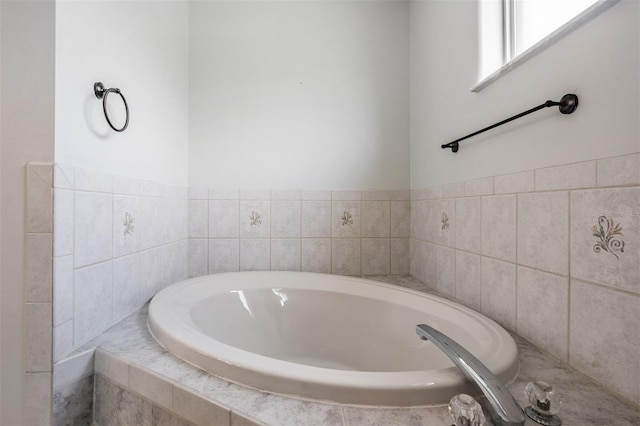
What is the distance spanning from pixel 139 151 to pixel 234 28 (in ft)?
3.22

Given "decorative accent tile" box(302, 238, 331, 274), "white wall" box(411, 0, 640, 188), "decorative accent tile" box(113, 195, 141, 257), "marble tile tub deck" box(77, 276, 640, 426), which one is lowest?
"marble tile tub deck" box(77, 276, 640, 426)

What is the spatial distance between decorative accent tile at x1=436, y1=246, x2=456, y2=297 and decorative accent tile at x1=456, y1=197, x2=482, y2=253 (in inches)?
3.3

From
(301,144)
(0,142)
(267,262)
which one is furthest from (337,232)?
(0,142)

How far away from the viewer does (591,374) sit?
0.60 meters

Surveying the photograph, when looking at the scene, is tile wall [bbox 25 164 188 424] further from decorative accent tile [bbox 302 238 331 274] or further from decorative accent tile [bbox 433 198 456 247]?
decorative accent tile [bbox 433 198 456 247]

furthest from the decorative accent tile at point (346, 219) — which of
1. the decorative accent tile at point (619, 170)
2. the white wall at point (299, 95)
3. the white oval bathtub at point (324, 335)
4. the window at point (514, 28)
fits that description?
the decorative accent tile at point (619, 170)

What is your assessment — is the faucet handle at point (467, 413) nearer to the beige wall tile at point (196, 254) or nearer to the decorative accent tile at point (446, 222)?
the decorative accent tile at point (446, 222)

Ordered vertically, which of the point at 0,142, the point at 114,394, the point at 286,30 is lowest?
the point at 114,394

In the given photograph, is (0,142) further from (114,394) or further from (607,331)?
(607,331)

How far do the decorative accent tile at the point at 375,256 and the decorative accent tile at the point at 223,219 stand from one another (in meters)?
0.77

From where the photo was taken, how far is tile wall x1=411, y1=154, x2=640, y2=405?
540mm

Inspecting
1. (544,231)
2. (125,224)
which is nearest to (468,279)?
(544,231)

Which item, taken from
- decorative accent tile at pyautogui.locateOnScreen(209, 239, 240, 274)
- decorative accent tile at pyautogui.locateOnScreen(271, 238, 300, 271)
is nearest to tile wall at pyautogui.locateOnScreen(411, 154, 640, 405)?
decorative accent tile at pyautogui.locateOnScreen(271, 238, 300, 271)

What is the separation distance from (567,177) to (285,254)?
1273 mm
